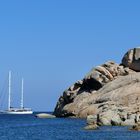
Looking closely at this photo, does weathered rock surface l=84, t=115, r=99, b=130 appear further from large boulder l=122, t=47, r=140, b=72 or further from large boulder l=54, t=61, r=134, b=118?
large boulder l=122, t=47, r=140, b=72

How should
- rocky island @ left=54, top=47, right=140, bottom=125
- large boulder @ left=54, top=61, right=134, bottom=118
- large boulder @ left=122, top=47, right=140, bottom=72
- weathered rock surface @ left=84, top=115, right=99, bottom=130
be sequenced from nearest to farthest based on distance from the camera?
weathered rock surface @ left=84, top=115, right=99, bottom=130
rocky island @ left=54, top=47, right=140, bottom=125
large boulder @ left=54, top=61, right=134, bottom=118
large boulder @ left=122, top=47, right=140, bottom=72

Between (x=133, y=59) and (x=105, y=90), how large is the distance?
1610cm

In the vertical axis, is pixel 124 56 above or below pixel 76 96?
above

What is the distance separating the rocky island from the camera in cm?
13712

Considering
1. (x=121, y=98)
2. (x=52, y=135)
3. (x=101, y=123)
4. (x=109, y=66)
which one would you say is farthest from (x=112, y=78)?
(x=52, y=135)

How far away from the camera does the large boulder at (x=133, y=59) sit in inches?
6166

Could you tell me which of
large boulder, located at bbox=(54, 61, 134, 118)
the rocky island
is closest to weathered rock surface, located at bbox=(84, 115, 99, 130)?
the rocky island

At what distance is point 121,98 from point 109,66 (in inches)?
878

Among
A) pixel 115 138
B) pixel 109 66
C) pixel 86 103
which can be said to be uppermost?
pixel 109 66

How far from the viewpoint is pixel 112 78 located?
509 feet

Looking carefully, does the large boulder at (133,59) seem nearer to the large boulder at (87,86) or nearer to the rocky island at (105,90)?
the rocky island at (105,90)

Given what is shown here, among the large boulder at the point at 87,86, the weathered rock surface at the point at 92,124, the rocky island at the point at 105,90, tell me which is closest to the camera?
the weathered rock surface at the point at 92,124

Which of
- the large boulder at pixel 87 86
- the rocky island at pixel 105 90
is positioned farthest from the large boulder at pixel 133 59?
the large boulder at pixel 87 86

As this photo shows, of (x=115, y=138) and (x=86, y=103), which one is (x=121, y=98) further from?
(x=115, y=138)
